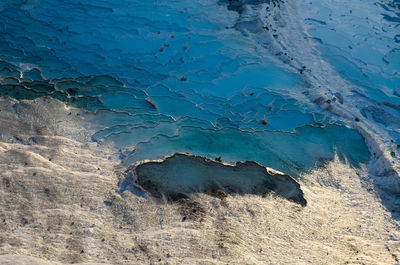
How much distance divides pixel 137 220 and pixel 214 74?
9060 mm

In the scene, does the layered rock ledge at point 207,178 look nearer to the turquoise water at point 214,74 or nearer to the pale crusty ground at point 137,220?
the pale crusty ground at point 137,220

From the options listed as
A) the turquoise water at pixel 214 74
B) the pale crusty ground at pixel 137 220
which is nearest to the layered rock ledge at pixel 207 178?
the pale crusty ground at pixel 137 220

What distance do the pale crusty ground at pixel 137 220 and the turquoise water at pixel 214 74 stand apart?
4.67 ft

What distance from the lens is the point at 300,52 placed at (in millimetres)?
18797

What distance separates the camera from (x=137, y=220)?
913 cm

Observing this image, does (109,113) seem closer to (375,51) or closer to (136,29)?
(136,29)

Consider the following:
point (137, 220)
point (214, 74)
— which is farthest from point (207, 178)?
point (214, 74)

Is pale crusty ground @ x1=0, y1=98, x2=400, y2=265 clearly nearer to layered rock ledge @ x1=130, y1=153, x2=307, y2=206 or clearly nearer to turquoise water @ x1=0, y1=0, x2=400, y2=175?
layered rock ledge @ x1=130, y1=153, x2=307, y2=206

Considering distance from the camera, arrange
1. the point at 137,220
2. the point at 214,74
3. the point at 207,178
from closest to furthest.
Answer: the point at 137,220
the point at 207,178
the point at 214,74

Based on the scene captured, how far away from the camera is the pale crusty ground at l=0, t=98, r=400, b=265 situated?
27.0ft

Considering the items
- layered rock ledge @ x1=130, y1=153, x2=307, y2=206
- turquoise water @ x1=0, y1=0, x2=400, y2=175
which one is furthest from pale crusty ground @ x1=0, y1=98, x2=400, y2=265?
turquoise water @ x1=0, y1=0, x2=400, y2=175

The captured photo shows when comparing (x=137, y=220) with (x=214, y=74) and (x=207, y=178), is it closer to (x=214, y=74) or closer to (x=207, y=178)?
(x=207, y=178)

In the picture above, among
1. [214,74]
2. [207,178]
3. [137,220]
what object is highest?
[214,74]

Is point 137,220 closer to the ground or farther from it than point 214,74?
closer to the ground
